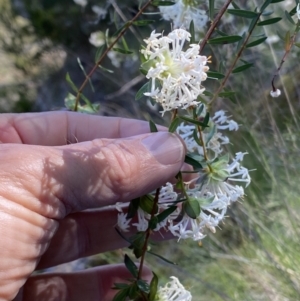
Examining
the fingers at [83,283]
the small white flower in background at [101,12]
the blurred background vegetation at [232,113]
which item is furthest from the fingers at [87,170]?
the small white flower in background at [101,12]

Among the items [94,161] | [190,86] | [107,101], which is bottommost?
[107,101]

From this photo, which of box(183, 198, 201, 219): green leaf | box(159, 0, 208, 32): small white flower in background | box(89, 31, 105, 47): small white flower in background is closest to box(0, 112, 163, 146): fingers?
box(159, 0, 208, 32): small white flower in background

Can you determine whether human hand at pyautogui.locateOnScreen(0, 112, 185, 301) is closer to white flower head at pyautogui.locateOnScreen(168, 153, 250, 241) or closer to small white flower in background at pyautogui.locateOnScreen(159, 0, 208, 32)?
white flower head at pyautogui.locateOnScreen(168, 153, 250, 241)

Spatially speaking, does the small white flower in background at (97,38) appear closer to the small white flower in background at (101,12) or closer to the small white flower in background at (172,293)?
the small white flower in background at (101,12)

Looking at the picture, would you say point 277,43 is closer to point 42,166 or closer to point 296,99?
point 296,99

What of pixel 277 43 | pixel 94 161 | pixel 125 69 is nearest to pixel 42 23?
pixel 125 69

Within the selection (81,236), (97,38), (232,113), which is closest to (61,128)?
(81,236)
